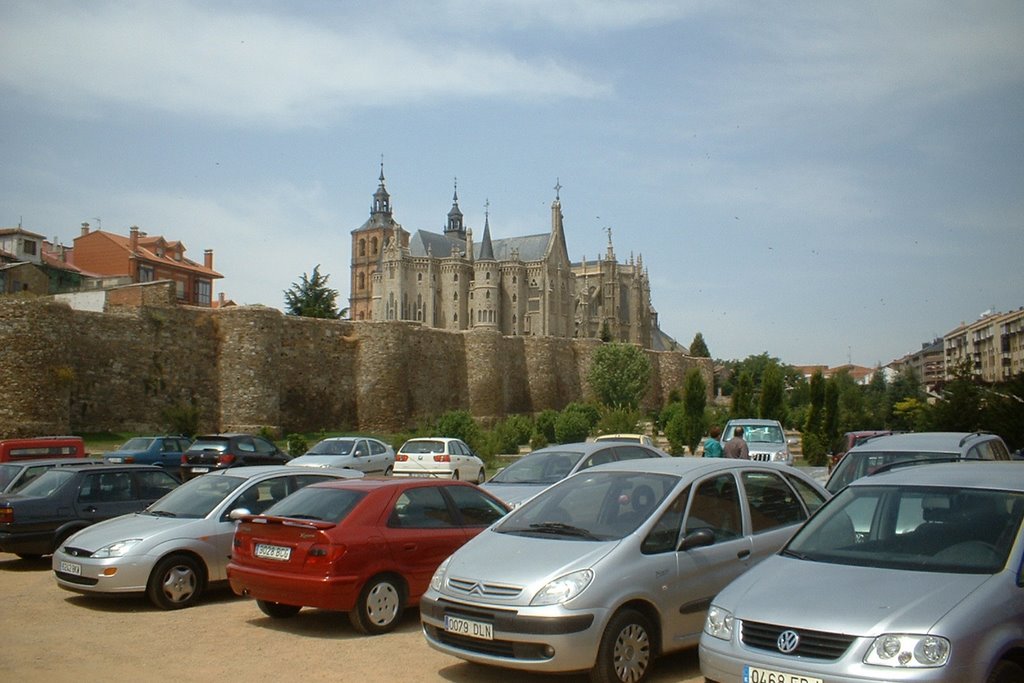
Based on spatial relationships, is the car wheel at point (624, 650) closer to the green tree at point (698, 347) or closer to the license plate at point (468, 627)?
the license plate at point (468, 627)

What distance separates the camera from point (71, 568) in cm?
920

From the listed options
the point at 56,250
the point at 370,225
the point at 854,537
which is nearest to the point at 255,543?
the point at 854,537

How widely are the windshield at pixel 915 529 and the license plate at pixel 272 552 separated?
166 inches

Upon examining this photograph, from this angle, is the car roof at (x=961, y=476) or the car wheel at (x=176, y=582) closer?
the car roof at (x=961, y=476)

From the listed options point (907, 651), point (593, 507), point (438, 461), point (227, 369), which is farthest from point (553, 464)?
point (227, 369)

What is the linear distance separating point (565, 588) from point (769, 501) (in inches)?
92.8

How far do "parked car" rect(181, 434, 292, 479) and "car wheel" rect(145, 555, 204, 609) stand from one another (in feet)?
38.1

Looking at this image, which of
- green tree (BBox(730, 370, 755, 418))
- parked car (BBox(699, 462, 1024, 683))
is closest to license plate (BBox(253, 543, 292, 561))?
parked car (BBox(699, 462, 1024, 683))

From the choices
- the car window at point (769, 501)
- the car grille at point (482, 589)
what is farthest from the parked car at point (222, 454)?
the car window at point (769, 501)

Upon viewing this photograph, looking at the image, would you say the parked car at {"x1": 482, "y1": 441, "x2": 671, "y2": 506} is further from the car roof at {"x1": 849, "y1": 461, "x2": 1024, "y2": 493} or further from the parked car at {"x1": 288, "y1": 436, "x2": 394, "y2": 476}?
the parked car at {"x1": 288, "y1": 436, "x2": 394, "y2": 476}

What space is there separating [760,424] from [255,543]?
18779 mm

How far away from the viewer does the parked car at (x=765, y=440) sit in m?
22.8

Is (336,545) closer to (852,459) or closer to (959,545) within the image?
(959,545)

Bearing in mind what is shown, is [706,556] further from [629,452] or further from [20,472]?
[20,472]
